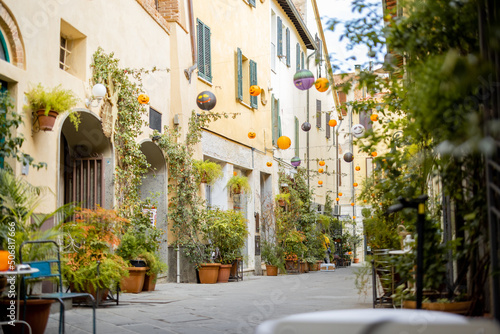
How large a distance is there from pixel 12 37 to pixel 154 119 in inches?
173

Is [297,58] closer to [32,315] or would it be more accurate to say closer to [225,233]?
[225,233]

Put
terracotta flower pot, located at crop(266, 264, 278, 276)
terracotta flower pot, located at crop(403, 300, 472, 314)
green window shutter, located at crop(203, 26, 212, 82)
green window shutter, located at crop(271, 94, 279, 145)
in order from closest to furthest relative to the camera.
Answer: terracotta flower pot, located at crop(403, 300, 472, 314) < green window shutter, located at crop(203, 26, 212, 82) < terracotta flower pot, located at crop(266, 264, 278, 276) < green window shutter, located at crop(271, 94, 279, 145)

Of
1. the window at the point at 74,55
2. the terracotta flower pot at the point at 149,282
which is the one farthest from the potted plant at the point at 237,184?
the window at the point at 74,55

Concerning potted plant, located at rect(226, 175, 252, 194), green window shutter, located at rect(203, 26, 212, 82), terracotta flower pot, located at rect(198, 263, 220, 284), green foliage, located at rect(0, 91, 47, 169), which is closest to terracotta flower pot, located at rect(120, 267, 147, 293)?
terracotta flower pot, located at rect(198, 263, 220, 284)

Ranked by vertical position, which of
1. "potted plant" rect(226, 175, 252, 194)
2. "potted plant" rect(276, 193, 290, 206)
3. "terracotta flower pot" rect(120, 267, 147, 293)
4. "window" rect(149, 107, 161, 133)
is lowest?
"terracotta flower pot" rect(120, 267, 147, 293)

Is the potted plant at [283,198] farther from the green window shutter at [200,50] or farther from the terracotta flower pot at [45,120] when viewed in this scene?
the terracotta flower pot at [45,120]

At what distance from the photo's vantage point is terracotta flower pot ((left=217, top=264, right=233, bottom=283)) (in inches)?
500

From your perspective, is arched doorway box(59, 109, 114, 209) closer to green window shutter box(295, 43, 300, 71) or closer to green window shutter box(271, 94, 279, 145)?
green window shutter box(271, 94, 279, 145)

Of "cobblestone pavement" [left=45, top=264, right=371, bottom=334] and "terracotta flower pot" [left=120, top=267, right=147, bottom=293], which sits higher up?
"terracotta flower pot" [left=120, top=267, right=147, bottom=293]

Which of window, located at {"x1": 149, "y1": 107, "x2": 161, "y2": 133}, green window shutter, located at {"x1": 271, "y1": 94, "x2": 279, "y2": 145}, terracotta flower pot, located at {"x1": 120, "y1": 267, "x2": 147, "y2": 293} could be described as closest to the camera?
terracotta flower pot, located at {"x1": 120, "y1": 267, "x2": 147, "y2": 293}

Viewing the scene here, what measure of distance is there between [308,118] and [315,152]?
1813 mm

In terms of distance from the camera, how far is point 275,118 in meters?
19.4

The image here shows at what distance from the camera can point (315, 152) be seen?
2442 centimetres

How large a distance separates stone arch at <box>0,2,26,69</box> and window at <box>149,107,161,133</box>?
3.98 meters
